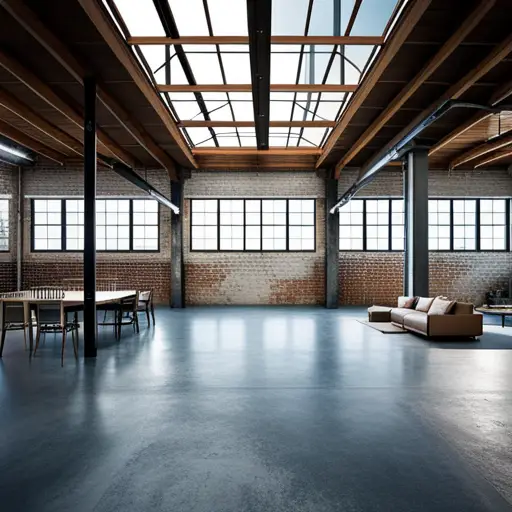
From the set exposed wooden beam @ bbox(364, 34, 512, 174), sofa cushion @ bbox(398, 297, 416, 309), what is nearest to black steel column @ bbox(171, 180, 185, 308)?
sofa cushion @ bbox(398, 297, 416, 309)

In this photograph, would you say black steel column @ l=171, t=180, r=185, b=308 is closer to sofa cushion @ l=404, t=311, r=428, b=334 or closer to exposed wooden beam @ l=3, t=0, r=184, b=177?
exposed wooden beam @ l=3, t=0, r=184, b=177

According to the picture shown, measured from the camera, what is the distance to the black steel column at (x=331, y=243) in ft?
44.8

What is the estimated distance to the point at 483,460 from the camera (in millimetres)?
2889

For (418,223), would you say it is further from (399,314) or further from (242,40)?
(242,40)

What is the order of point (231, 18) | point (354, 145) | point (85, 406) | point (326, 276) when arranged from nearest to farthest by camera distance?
point (85, 406) → point (231, 18) → point (354, 145) → point (326, 276)

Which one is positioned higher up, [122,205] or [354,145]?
[354,145]

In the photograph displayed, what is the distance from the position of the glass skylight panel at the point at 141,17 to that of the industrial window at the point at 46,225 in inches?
374

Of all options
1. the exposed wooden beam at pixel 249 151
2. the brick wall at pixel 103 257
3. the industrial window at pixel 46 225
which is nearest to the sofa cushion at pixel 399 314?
the exposed wooden beam at pixel 249 151

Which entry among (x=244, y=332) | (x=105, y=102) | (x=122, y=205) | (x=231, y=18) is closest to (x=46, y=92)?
(x=105, y=102)

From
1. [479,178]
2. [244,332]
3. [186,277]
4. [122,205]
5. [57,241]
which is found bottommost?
[244,332]

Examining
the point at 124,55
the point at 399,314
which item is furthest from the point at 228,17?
the point at 399,314

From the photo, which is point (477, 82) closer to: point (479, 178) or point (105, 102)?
point (105, 102)

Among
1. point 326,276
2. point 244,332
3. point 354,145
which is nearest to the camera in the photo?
point 244,332

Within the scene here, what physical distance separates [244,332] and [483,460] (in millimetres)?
5799
